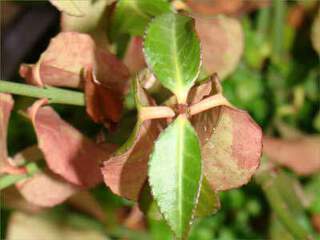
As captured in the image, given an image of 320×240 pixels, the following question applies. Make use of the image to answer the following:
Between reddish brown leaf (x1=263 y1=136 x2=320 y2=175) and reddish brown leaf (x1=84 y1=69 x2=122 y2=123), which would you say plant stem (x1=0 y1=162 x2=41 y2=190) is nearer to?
reddish brown leaf (x1=84 y1=69 x2=122 y2=123)

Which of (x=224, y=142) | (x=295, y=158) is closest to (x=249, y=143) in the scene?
(x=224, y=142)

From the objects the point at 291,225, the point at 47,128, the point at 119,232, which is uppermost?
the point at 47,128

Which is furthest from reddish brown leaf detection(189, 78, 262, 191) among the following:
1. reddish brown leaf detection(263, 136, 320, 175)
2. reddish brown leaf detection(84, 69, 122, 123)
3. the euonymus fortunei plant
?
reddish brown leaf detection(263, 136, 320, 175)

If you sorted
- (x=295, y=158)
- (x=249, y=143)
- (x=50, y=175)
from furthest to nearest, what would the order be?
1. (x=295, y=158)
2. (x=50, y=175)
3. (x=249, y=143)

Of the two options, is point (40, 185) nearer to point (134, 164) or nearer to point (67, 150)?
point (67, 150)

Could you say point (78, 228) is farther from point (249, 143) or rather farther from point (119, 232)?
point (249, 143)

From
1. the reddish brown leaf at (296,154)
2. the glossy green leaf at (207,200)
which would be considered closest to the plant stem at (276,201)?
the reddish brown leaf at (296,154)
